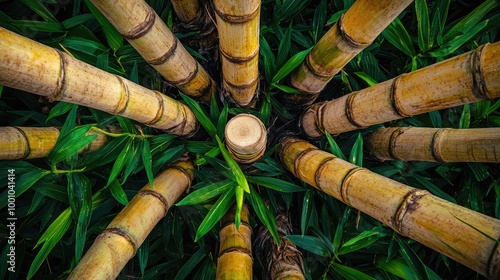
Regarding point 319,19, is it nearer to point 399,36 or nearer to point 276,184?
point 399,36

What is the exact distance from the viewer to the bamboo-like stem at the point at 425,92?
2.05 feet

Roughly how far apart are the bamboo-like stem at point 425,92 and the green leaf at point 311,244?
33 centimetres

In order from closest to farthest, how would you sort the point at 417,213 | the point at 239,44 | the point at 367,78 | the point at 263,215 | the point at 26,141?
1. the point at 417,213
2. the point at 239,44
3. the point at 26,141
4. the point at 263,215
5. the point at 367,78

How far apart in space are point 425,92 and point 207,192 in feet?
1.95

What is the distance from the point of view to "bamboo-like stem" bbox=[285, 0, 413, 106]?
2.25ft

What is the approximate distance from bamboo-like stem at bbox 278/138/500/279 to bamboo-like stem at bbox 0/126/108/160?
0.68 meters

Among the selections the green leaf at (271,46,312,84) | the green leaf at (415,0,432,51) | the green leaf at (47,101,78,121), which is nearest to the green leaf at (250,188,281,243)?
the green leaf at (271,46,312,84)

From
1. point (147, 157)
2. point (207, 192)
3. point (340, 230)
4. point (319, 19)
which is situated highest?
point (319, 19)

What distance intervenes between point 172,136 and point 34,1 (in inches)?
21.1

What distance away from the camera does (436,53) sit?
1118 mm

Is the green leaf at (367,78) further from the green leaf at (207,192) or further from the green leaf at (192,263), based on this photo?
the green leaf at (192,263)

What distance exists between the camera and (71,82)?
0.70 meters

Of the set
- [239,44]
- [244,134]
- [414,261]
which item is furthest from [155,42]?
[414,261]

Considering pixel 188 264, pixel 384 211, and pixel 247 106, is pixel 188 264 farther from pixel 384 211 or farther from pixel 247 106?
pixel 384 211
